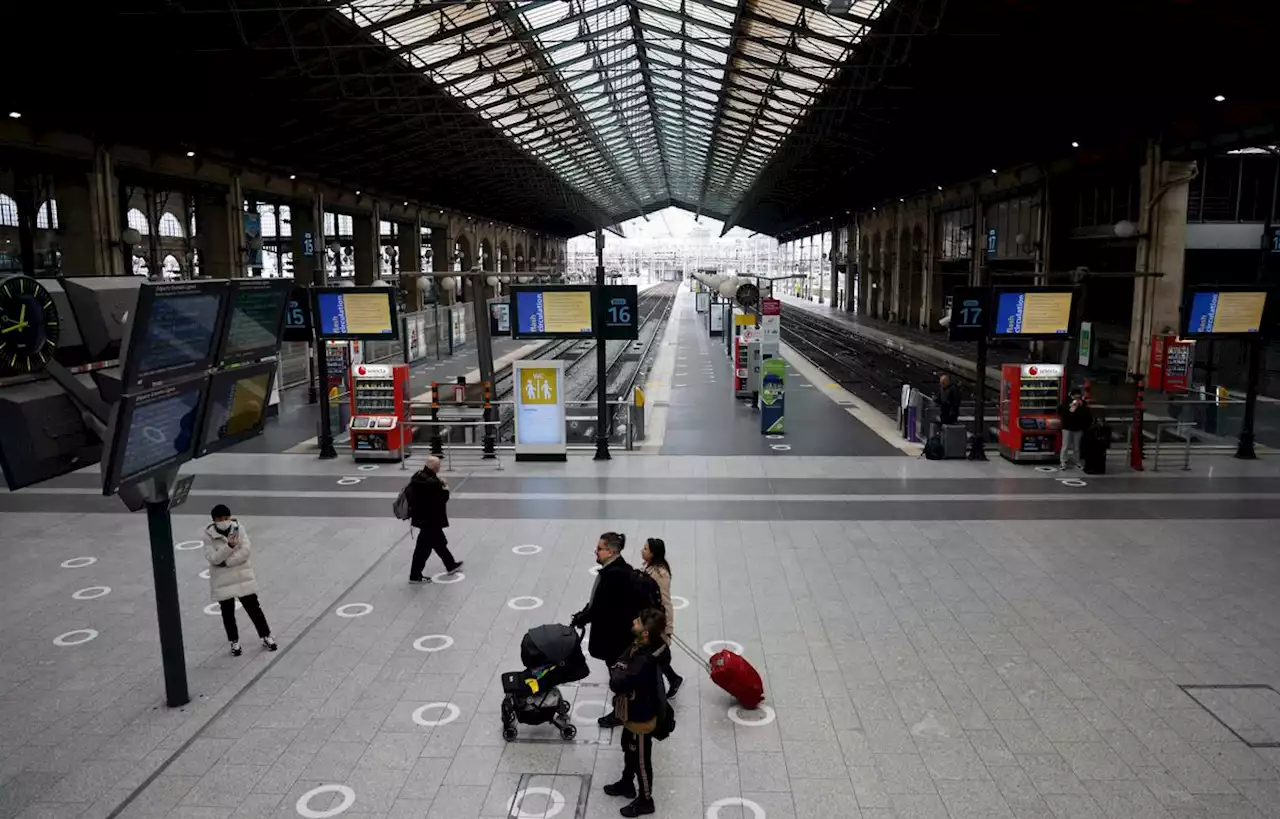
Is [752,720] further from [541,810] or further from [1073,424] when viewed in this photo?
[1073,424]

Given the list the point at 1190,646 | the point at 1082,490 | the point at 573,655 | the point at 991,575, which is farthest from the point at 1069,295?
the point at 573,655

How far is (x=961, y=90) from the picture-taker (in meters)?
22.5

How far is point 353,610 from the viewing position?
9086 mm

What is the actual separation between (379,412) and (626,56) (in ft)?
72.4

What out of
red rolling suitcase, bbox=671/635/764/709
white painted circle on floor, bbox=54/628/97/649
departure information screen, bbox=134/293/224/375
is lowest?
white painted circle on floor, bbox=54/628/97/649

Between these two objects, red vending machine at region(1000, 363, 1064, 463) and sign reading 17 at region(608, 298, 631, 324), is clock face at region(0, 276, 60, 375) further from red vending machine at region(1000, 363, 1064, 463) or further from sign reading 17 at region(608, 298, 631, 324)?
red vending machine at region(1000, 363, 1064, 463)

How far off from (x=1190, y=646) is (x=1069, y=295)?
9.48 meters

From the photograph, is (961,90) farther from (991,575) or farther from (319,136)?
(319,136)

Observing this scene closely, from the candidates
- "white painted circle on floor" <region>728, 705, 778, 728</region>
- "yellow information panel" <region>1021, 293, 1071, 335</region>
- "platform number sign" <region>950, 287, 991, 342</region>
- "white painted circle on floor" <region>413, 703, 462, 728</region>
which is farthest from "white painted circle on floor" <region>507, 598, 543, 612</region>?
"yellow information panel" <region>1021, 293, 1071, 335</region>

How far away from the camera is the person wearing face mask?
301 inches

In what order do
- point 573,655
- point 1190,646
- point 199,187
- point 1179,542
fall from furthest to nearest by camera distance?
point 199,187 < point 1179,542 < point 1190,646 < point 573,655

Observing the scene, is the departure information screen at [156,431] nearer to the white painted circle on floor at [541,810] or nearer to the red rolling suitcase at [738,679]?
the white painted circle on floor at [541,810]

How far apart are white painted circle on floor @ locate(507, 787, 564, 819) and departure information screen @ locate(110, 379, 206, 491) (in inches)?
127

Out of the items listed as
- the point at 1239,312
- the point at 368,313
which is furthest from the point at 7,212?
the point at 1239,312
